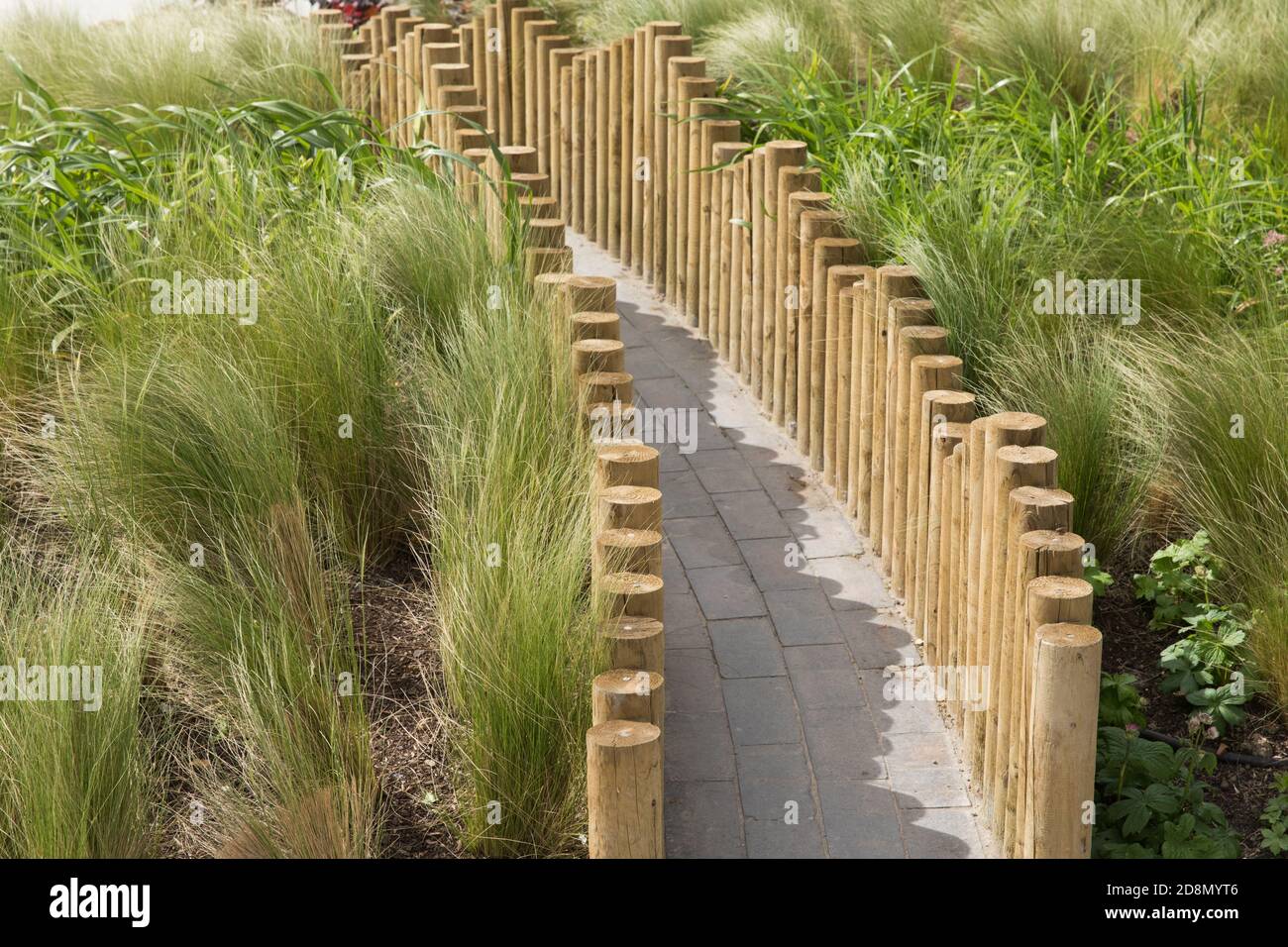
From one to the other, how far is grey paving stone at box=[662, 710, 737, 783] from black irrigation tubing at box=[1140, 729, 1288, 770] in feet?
4.30

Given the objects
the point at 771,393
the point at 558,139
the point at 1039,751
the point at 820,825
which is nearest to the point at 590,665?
the point at 820,825

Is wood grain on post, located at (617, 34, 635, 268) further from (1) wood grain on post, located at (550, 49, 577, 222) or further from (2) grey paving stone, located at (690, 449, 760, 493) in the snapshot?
(2) grey paving stone, located at (690, 449, 760, 493)

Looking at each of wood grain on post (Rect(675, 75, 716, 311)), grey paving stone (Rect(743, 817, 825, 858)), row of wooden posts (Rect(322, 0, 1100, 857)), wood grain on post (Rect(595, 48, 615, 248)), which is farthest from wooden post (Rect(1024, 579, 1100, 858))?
wood grain on post (Rect(595, 48, 615, 248))

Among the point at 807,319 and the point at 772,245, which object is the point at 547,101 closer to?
the point at 772,245

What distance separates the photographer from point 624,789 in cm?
388

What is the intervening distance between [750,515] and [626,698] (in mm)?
2212

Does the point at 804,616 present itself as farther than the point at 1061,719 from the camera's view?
Yes

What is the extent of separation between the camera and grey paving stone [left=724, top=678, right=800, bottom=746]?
4.91 metres

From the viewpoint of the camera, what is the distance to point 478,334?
5.53 metres

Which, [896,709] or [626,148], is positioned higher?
[626,148]

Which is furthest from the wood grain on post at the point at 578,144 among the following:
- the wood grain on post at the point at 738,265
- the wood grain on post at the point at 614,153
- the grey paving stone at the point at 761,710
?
the grey paving stone at the point at 761,710

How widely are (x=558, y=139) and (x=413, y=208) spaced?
105 inches

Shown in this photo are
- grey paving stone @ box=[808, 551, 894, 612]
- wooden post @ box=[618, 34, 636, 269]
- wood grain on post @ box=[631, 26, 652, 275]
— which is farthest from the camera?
wooden post @ box=[618, 34, 636, 269]

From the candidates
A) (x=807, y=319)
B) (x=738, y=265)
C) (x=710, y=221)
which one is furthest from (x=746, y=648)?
(x=710, y=221)
